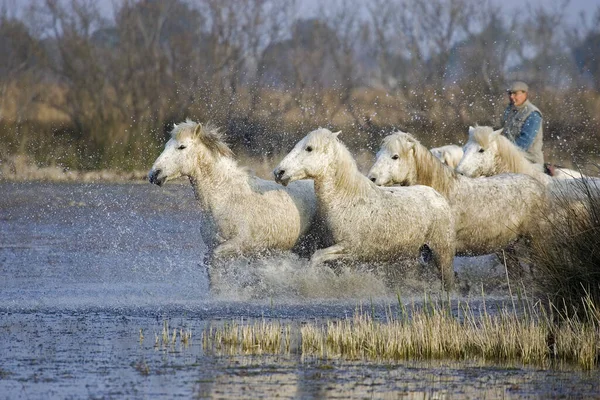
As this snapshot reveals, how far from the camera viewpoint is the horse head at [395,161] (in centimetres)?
1206

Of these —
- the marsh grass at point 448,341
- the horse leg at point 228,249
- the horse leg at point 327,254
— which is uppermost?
the horse leg at point 228,249

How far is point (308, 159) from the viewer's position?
11078mm

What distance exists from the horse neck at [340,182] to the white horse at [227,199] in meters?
0.51

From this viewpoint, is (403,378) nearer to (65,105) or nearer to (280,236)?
(280,236)

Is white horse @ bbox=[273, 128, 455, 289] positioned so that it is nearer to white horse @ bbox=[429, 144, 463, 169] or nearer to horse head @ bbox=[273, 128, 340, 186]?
horse head @ bbox=[273, 128, 340, 186]

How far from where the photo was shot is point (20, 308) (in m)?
10.5

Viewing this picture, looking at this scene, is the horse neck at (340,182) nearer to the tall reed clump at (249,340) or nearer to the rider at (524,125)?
the tall reed clump at (249,340)

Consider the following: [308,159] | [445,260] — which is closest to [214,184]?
[308,159]

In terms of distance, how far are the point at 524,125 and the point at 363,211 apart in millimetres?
3759

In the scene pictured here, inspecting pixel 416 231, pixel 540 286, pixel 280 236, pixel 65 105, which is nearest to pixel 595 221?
pixel 540 286

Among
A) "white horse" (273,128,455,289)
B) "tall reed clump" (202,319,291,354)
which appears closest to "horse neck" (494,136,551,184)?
"white horse" (273,128,455,289)

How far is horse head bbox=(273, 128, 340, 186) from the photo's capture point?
11.0m

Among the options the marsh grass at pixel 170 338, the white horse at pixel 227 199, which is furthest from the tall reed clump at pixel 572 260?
the white horse at pixel 227 199

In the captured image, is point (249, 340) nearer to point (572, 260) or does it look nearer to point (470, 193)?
point (572, 260)
